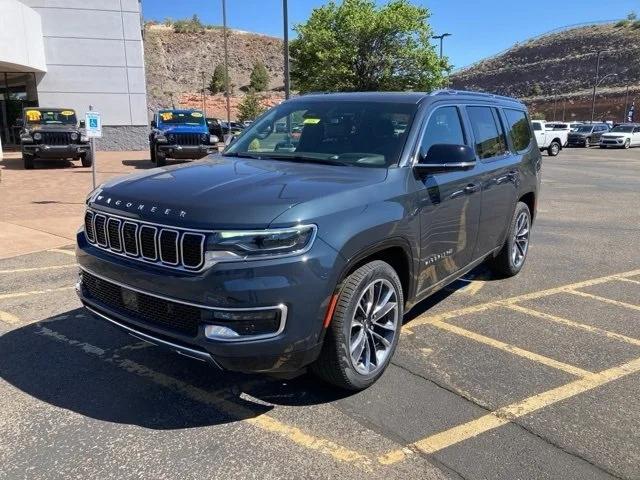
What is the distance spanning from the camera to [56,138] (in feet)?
62.4

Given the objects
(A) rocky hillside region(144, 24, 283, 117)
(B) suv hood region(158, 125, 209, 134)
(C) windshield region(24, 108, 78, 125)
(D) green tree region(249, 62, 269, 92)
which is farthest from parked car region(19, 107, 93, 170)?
(A) rocky hillside region(144, 24, 283, 117)

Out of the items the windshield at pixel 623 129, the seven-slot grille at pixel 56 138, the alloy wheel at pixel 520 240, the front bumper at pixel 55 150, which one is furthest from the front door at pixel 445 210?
the windshield at pixel 623 129

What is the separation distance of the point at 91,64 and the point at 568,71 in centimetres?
7855

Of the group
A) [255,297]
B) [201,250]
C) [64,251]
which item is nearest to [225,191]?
[201,250]

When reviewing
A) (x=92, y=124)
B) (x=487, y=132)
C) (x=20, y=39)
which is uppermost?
(x=20, y=39)

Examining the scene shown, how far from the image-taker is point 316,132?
445cm

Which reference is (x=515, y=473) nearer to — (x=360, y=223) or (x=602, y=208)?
(x=360, y=223)

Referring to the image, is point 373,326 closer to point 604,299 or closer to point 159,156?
point 604,299

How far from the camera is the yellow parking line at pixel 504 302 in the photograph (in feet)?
16.1

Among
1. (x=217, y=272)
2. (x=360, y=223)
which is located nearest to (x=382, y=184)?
(x=360, y=223)

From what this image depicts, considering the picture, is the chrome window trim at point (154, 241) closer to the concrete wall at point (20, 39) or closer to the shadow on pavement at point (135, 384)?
the shadow on pavement at point (135, 384)

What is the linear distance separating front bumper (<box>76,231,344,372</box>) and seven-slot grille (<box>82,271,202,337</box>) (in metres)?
0.03

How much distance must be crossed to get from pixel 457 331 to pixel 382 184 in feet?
5.74

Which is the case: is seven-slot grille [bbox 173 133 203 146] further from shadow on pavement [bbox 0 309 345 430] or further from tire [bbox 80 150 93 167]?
shadow on pavement [bbox 0 309 345 430]
